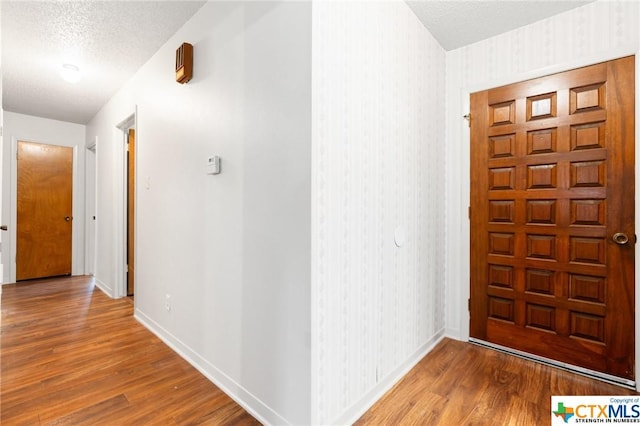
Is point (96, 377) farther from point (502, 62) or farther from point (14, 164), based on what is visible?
point (14, 164)

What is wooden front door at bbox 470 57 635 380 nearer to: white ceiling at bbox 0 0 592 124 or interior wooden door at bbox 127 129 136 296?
white ceiling at bbox 0 0 592 124

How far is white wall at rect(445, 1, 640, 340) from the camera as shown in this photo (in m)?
2.02

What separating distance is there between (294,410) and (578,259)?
215cm

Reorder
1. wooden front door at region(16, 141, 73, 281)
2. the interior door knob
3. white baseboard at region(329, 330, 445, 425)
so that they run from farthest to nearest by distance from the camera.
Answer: wooden front door at region(16, 141, 73, 281)
the interior door knob
white baseboard at region(329, 330, 445, 425)

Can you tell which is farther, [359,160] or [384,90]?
[384,90]

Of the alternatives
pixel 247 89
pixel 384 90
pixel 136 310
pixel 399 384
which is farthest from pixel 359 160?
pixel 136 310

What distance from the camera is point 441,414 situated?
66.7 inches

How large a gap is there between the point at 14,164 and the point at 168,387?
4.68m

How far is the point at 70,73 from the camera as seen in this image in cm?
306

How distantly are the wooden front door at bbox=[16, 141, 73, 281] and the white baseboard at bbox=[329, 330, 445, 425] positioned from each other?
542 cm

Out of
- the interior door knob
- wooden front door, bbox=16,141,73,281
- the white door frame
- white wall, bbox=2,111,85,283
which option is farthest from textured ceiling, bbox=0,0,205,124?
the interior door knob

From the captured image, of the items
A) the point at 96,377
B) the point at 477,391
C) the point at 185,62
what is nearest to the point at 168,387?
the point at 96,377

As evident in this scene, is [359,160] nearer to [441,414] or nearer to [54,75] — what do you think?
[441,414]

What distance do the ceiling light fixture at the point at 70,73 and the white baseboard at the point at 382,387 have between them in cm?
383
